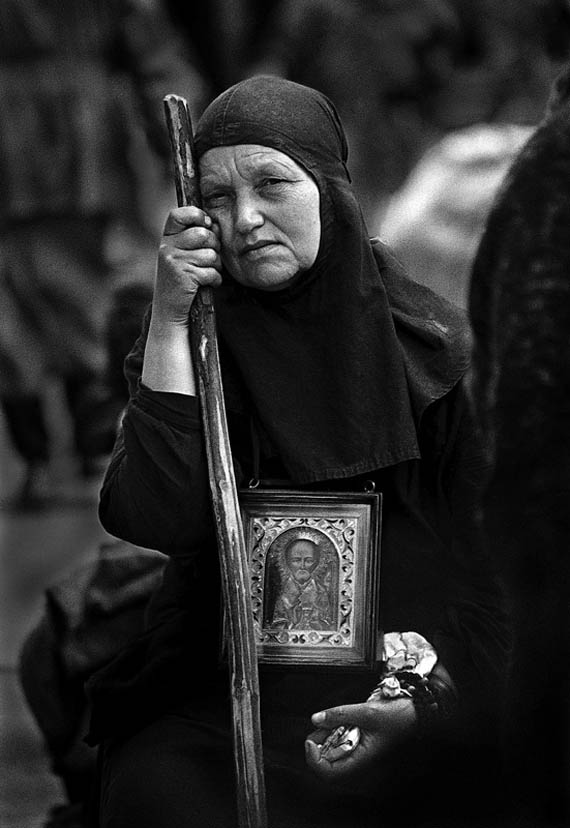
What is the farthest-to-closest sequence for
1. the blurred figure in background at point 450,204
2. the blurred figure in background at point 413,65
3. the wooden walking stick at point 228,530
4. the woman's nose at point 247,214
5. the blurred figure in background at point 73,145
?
the blurred figure in background at point 73,145 < the blurred figure in background at point 413,65 < the blurred figure in background at point 450,204 < the woman's nose at point 247,214 < the wooden walking stick at point 228,530

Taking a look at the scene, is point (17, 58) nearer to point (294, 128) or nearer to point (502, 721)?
point (294, 128)

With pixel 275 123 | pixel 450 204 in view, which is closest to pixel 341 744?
pixel 275 123

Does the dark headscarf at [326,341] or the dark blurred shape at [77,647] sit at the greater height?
the dark headscarf at [326,341]

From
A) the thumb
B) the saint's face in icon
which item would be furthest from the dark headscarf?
the thumb

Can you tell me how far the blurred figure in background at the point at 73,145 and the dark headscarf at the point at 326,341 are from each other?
8.85 feet

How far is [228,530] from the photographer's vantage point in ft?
8.79

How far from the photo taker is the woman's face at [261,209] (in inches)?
109

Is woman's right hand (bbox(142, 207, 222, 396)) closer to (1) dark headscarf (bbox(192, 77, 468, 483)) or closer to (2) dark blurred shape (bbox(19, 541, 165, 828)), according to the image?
(1) dark headscarf (bbox(192, 77, 468, 483))

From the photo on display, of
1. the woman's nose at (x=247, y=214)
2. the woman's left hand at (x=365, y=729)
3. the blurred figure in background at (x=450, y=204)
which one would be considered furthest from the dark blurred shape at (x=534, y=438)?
the blurred figure in background at (x=450, y=204)

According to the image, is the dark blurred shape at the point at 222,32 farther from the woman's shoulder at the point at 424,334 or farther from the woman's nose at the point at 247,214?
the woman's nose at the point at 247,214

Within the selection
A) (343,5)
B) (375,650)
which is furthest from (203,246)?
(343,5)

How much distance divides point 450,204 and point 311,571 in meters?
2.27

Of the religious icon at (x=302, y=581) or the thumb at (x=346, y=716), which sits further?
the religious icon at (x=302, y=581)

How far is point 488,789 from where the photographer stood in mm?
2695
